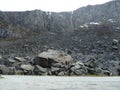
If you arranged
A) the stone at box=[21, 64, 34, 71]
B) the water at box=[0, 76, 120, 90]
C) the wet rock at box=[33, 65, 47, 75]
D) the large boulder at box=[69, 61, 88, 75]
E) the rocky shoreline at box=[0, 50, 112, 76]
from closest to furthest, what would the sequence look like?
A: the water at box=[0, 76, 120, 90] → the wet rock at box=[33, 65, 47, 75] → the large boulder at box=[69, 61, 88, 75] → the rocky shoreline at box=[0, 50, 112, 76] → the stone at box=[21, 64, 34, 71]

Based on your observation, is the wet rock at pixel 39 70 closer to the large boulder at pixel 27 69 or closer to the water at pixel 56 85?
the large boulder at pixel 27 69

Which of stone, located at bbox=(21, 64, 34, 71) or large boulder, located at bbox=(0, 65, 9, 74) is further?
stone, located at bbox=(21, 64, 34, 71)

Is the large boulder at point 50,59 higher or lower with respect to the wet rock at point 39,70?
higher

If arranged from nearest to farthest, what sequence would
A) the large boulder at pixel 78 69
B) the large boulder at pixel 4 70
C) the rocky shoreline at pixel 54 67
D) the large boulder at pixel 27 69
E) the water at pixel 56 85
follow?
the water at pixel 56 85, the large boulder at pixel 78 69, the rocky shoreline at pixel 54 67, the large boulder at pixel 27 69, the large boulder at pixel 4 70

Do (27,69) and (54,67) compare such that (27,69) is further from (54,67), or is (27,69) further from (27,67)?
(54,67)

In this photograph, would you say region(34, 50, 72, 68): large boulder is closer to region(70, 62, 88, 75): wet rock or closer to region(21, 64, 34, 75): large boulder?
region(21, 64, 34, 75): large boulder

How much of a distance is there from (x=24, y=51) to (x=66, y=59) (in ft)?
172

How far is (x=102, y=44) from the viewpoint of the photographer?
185 meters

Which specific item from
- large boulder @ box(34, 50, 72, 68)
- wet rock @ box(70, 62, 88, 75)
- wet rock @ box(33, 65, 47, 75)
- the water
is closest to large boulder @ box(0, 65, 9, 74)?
wet rock @ box(33, 65, 47, 75)

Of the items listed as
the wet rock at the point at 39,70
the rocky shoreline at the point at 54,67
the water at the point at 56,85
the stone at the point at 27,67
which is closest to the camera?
the water at the point at 56,85

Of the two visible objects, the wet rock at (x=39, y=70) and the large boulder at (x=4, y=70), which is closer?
the wet rock at (x=39, y=70)

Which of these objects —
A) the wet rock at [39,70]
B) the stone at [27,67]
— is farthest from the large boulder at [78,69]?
the stone at [27,67]

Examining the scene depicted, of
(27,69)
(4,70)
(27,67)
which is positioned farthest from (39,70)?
(4,70)

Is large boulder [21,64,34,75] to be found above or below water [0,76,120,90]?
below
